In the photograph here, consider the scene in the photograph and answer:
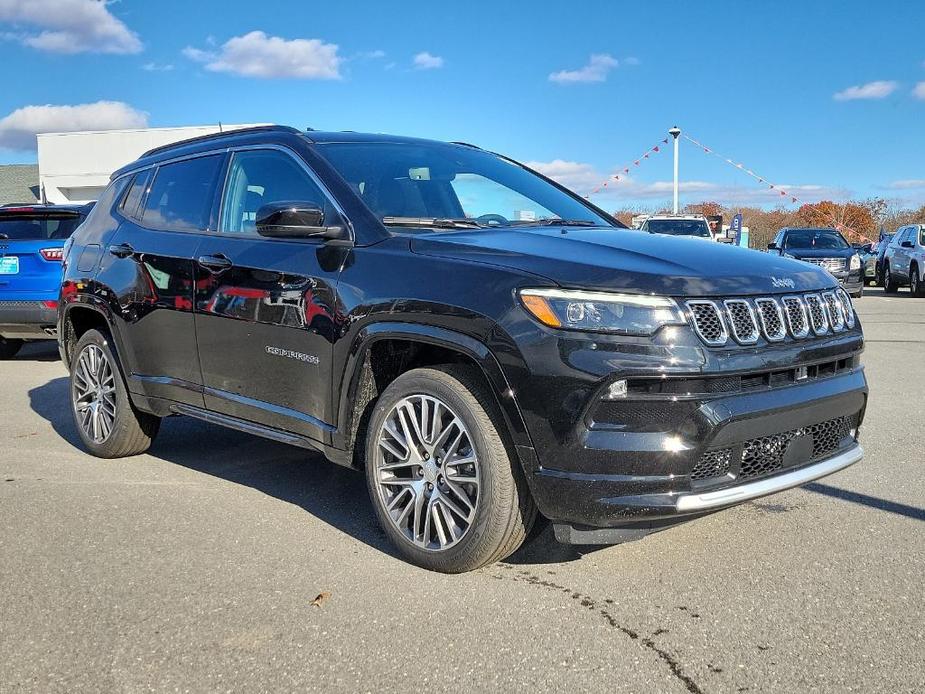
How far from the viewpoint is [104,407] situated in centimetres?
581

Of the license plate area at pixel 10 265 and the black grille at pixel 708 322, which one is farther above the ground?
the license plate area at pixel 10 265

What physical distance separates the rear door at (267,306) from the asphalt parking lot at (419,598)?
23.5 inches

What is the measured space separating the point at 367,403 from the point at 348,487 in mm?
1200

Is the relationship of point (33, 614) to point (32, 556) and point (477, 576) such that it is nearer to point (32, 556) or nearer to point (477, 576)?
point (32, 556)

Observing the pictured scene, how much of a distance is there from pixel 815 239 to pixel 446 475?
20295 mm

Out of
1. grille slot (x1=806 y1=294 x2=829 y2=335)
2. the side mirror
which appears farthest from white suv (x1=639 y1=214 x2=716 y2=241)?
the side mirror

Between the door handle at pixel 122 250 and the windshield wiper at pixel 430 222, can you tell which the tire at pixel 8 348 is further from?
the windshield wiper at pixel 430 222

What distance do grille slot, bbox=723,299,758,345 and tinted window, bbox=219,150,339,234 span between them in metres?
1.98

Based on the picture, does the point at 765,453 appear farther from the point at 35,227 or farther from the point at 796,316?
the point at 35,227

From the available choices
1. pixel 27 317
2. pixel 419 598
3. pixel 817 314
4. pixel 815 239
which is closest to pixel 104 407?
pixel 419 598

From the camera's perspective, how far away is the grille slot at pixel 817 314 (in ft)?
11.9

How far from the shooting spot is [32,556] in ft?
13.2

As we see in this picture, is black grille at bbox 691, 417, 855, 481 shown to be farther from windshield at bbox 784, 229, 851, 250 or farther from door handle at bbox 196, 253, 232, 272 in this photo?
windshield at bbox 784, 229, 851, 250

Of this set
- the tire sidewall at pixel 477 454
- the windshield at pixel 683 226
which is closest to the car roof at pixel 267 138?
the tire sidewall at pixel 477 454
